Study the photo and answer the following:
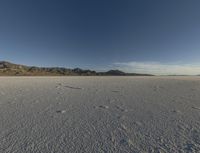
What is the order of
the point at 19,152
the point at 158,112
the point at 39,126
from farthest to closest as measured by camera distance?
the point at 158,112, the point at 39,126, the point at 19,152

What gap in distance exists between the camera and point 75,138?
2.63 metres

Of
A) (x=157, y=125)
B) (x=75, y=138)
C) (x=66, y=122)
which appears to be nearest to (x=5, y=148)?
(x=75, y=138)

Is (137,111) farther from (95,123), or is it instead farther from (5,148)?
(5,148)

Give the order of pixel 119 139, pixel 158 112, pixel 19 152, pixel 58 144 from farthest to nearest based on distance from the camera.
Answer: pixel 158 112
pixel 119 139
pixel 58 144
pixel 19 152

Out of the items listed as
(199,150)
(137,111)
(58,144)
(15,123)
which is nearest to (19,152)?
(58,144)

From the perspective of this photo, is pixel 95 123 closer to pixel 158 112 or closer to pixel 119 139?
pixel 119 139

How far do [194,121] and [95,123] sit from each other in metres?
2.19

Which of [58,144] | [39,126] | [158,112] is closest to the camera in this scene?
[58,144]

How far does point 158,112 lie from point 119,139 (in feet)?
6.78

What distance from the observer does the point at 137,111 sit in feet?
14.2

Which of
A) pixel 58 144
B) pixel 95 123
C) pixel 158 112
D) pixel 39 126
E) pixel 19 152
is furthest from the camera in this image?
pixel 158 112

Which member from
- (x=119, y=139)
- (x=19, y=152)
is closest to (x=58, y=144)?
(x=19, y=152)

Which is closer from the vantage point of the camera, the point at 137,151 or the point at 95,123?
the point at 137,151

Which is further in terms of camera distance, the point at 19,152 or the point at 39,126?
the point at 39,126
